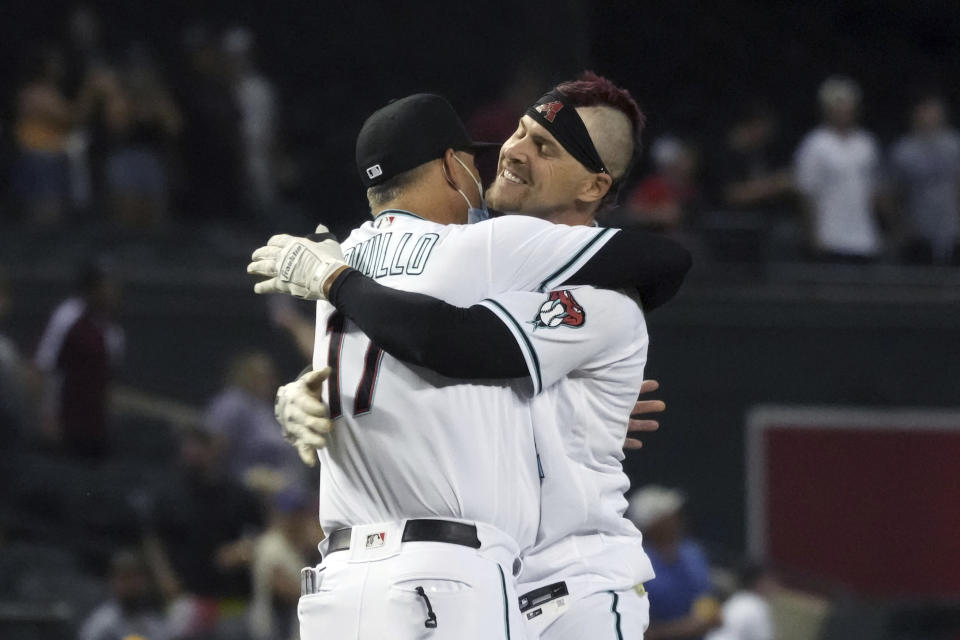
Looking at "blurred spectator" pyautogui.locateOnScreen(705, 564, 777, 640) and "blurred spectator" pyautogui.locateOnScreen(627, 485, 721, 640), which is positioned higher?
"blurred spectator" pyautogui.locateOnScreen(627, 485, 721, 640)

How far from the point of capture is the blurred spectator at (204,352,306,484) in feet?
33.2

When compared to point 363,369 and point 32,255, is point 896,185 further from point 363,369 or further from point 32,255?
point 363,369

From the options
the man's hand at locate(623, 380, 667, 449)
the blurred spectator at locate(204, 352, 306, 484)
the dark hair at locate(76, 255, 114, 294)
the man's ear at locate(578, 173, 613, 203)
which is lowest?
the blurred spectator at locate(204, 352, 306, 484)

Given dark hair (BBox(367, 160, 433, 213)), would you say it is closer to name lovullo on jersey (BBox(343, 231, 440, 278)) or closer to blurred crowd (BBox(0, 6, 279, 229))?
name lovullo on jersey (BBox(343, 231, 440, 278))

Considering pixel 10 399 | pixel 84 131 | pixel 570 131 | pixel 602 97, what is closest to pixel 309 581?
pixel 570 131

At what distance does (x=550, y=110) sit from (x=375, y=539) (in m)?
1.06

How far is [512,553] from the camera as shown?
3.38m

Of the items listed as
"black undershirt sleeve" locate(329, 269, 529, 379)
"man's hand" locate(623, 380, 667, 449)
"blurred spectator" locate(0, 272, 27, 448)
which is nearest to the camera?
"black undershirt sleeve" locate(329, 269, 529, 379)

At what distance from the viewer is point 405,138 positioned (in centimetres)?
348

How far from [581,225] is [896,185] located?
9.85 m

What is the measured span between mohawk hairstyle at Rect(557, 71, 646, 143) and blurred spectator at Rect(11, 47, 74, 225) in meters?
8.79

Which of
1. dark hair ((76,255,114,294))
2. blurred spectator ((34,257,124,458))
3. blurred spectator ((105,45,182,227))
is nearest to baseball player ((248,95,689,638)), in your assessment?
dark hair ((76,255,114,294))

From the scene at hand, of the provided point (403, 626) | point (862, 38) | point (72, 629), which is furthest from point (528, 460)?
point (862, 38)

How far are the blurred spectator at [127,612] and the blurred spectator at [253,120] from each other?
497 cm
